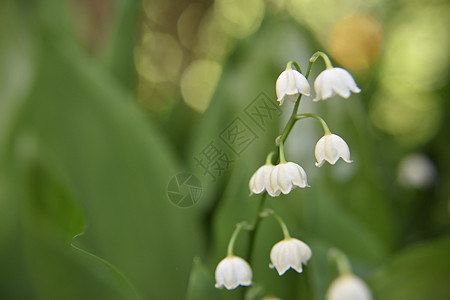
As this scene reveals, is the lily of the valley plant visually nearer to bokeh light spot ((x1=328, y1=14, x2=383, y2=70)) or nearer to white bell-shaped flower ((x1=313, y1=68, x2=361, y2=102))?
white bell-shaped flower ((x1=313, y1=68, x2=361, y2=102))

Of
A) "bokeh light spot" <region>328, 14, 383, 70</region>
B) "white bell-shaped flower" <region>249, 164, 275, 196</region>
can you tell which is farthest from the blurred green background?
"bokeh light spot" <region>328, 14, 383, 70</region>

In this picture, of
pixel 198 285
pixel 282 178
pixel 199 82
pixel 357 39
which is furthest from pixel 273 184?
pixel 357 39

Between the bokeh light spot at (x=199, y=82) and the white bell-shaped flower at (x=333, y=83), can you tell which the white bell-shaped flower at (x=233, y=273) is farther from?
the bokeh light spot at (x=199, y=82)

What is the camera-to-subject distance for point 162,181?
1.74 ft

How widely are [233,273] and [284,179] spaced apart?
8 cm

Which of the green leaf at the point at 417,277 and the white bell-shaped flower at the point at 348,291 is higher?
the green leaf at the point at 417,277

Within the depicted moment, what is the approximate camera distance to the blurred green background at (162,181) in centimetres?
38

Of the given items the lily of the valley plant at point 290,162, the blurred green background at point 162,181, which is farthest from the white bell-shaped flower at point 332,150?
the blurred green background at point 162,181

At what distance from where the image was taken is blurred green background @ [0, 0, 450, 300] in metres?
0.38

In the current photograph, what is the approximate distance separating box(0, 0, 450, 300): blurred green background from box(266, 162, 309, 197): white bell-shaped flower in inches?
4.8

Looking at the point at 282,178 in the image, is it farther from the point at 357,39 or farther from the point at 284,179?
the point at 357,39

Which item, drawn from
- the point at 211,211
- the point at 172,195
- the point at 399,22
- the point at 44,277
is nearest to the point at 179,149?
the point at 211,211

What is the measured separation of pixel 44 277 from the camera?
1.18ft

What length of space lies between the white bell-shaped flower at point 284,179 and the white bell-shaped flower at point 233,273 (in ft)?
0.22
